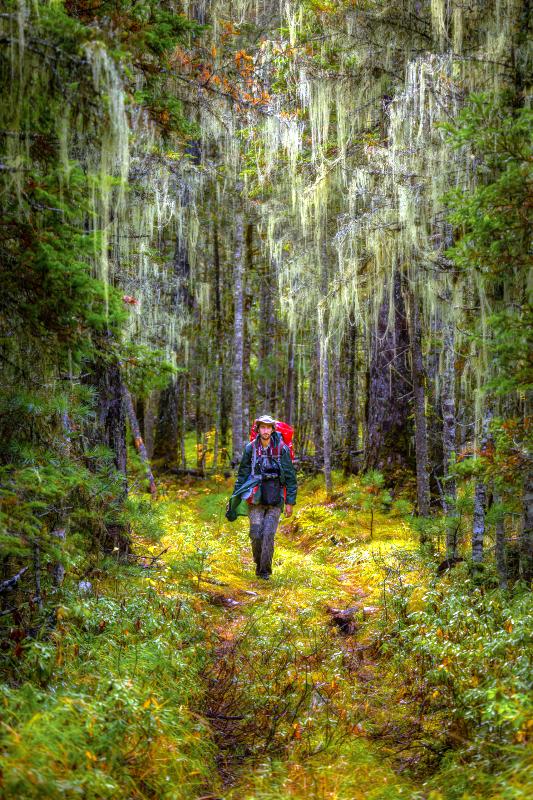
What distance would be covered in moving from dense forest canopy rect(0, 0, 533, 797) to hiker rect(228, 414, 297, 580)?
5.31 ft

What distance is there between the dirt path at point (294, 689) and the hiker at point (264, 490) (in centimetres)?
48

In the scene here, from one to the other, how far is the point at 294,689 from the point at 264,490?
142 inches

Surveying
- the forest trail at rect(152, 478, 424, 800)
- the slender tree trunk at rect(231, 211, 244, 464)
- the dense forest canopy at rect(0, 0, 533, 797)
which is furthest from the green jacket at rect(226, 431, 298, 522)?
the slender tree trunk at rect(231, 211, 244, 464)

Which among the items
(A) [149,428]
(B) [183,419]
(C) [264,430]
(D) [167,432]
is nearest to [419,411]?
(C) [264,430]

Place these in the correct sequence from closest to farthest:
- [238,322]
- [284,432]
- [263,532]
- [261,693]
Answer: [261,693] < [263,532] < [284,432] < [238,322]

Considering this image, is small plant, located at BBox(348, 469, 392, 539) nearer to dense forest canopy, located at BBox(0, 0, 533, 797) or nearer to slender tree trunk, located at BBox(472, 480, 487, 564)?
dense forest canopy, located at BBox(0, 0, 533, 797)

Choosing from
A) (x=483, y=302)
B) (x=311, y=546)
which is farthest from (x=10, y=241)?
(x=311, y=546)

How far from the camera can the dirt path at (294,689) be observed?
10.9 ft

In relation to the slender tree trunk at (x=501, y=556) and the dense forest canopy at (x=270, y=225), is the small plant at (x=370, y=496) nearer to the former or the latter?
the dense forest canopy at (x=270, y=225)

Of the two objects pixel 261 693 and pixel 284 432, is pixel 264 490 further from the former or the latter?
pixel 261 693

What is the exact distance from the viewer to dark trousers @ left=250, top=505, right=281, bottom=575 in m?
7.88

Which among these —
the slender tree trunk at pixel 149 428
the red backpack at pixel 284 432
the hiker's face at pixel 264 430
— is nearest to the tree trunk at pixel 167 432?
the slender tree trunk at pixel 149 428

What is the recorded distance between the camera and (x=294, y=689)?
4.44m

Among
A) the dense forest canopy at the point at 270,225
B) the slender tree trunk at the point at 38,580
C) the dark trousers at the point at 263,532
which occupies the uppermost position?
the dense forest canopy at the point at 270,225
